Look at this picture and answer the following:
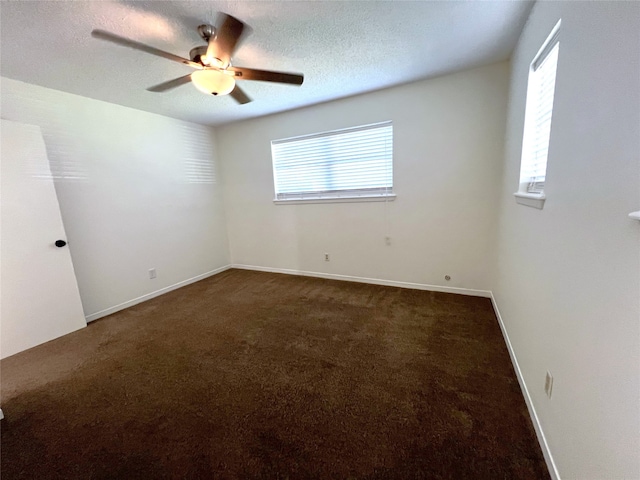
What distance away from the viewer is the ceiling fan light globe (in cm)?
174

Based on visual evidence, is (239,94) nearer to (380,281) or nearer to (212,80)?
(212,80)

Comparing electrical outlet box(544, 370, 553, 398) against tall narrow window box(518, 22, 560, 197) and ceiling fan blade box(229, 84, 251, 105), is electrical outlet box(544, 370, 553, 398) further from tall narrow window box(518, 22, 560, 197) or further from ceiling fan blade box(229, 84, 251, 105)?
ceiling fan blade box(229, 84, 251, 105)

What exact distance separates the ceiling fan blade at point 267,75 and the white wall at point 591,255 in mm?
1492

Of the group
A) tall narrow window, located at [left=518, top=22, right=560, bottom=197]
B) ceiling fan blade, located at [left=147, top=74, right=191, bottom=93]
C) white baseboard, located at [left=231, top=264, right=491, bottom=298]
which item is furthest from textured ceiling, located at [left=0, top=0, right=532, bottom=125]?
white baseboard, located at [left=231, top=264, right=491, bottom=298]

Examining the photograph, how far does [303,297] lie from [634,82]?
3.03 metres

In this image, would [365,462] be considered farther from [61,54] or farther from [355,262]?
[61,54]

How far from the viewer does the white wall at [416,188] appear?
9.09 feet

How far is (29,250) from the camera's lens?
241cm

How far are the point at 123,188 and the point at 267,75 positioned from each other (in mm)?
2548

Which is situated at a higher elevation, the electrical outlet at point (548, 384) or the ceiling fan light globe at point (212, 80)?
the ceiling fan light globe at point (212, 80)

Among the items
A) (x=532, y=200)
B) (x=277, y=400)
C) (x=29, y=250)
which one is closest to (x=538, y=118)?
(x=532, y=200)

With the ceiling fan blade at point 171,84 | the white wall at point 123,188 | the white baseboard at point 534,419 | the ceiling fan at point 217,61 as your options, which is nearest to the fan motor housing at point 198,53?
the ceiling fan at point 217,61

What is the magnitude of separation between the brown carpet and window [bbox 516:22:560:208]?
129 cm

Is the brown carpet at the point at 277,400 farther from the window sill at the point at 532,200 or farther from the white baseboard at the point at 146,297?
the window sill at the point at 532,200
